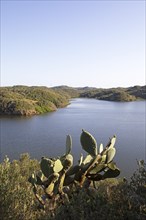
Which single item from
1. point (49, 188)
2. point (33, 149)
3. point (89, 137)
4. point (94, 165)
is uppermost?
point (89, 137)

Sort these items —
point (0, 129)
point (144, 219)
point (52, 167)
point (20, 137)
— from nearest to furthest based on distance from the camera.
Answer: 1. point (144, 219)
2. point (52, 167)
3. point (20, 137)
4. point (0, 129)

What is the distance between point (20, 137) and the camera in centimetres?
5509

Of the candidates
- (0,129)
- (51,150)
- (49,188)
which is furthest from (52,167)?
(0,129)

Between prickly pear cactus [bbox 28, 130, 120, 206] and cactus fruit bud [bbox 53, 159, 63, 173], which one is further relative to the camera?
prickly pear cactus [bbox 28, 130, 120, 206]

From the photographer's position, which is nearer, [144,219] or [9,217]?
[144,219]

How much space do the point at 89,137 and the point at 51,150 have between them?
3562 cm

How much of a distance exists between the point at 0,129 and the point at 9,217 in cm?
5929

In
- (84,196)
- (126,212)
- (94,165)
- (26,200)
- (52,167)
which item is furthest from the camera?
(26,200)

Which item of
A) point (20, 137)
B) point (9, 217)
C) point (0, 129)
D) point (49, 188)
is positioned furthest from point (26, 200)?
point (0, 129)

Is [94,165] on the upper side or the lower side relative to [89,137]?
lower

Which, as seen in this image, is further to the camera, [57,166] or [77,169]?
[77,169]

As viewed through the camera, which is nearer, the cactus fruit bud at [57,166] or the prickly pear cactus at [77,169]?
the cactus fruit bud at [57,166]

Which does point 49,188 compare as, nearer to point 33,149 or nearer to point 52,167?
point 52,167

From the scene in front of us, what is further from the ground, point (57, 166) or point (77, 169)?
point (57, 166)
